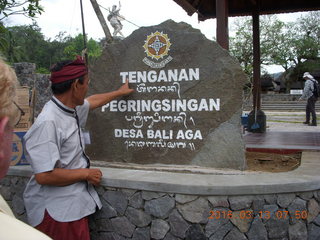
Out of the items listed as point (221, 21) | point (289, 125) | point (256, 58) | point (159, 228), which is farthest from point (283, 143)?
point (289, 125)

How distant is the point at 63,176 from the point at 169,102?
1464 millimetres

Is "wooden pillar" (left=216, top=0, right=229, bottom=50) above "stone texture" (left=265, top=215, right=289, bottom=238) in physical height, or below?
above

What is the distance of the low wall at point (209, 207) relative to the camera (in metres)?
2.52

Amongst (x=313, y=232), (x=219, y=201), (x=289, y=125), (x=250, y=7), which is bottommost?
(x=289, y=125)

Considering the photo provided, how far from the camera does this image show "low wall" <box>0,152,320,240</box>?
252 cm

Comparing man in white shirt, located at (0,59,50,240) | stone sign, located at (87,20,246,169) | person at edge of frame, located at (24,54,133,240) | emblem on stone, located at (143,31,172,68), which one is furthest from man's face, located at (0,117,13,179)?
emblem on stone, located at (143,31,172,68)

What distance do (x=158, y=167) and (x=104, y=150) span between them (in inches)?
26.3

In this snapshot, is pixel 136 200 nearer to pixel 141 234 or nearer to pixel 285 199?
pixel 141 234

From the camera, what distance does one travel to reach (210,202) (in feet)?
8.31

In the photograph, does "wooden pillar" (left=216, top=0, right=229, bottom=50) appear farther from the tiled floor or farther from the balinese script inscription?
the balinese script inscription

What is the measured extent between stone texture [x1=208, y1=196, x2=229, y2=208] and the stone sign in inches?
28.8

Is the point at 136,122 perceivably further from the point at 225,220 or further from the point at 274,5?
the point at 274,5

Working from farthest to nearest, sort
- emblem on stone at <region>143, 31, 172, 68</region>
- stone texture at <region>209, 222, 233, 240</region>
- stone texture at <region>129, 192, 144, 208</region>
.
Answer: emblem on stone at <region>143, 31, 172, 68</region> → stone texture at <region>129, 192, 144, 208</region> → stone texture at <region>209, 222, 233, 240</region>

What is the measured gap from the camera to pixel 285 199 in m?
2.58
